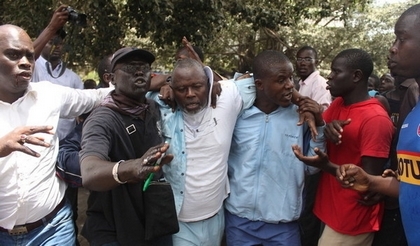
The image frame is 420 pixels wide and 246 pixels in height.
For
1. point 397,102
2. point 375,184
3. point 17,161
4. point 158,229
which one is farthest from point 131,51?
point 397,102

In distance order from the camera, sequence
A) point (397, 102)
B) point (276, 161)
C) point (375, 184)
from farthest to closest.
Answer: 1. point (397, 102)
2. point (276, 161)
3. point (375, 184)

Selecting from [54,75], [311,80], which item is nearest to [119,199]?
[54,75]

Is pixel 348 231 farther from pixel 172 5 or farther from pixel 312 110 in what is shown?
pixel 172 5

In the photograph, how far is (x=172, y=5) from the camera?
259 inches

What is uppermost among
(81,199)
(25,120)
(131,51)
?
(131,51)

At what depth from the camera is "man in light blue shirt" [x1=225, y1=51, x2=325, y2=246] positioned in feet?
9.17

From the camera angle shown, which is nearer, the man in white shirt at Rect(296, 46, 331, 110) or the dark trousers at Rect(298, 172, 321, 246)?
the dark trousers at Rect(298, 172, 321, 246)

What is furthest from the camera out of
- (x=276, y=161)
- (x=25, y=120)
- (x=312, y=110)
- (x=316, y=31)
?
(x=316, y=31)

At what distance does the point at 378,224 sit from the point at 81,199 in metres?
4.80

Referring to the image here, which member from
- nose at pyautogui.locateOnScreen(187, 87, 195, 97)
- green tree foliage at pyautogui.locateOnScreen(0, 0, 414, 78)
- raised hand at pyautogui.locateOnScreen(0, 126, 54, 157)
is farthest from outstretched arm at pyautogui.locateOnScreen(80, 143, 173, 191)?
green tree foliage at pyautogui.locateOnScreen(0, 0, 414, 78)

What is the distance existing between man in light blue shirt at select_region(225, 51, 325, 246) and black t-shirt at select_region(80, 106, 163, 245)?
0.67 m

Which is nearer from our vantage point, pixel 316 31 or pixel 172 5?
pixel 172 5

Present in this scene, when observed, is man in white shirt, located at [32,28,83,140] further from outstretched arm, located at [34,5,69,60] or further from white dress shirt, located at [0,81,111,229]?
white dress shirt, located at [0,81,111,229]

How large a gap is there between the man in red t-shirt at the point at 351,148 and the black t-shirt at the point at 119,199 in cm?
93
